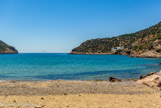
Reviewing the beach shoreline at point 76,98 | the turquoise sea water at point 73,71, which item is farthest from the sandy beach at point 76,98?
the turquoise sea water at point 73,71

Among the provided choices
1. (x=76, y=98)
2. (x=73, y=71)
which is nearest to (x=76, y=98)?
(x=76, y=98)

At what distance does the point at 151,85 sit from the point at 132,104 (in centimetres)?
1002

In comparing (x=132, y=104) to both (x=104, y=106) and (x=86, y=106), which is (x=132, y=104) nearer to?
(x=104, y=106)

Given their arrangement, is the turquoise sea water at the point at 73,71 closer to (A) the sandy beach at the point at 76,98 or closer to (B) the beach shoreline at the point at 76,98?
(B) the beach shoreline at the point at 76,98

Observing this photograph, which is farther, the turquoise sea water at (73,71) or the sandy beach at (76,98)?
the turquoise sea water at (73,71)

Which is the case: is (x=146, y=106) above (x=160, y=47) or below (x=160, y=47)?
below

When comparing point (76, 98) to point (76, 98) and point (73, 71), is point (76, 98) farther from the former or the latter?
point (73, 71)

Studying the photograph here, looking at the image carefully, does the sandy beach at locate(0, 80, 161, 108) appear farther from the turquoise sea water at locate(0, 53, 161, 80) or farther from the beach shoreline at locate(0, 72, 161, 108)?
the turquoise sea water at locate(0, 53, 161, 80)

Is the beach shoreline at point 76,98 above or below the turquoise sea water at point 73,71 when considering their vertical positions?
above

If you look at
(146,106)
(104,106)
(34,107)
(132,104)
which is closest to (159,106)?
(146,106)

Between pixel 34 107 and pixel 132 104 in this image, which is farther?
pixel 132 104

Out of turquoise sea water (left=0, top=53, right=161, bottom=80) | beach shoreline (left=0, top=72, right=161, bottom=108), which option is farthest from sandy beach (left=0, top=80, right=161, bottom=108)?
turquoise sea water (left=0, top=53, right=161, bottom=80)

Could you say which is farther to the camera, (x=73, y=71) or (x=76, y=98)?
(x=73, y=71)

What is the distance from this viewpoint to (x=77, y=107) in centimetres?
1159
